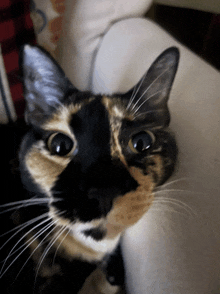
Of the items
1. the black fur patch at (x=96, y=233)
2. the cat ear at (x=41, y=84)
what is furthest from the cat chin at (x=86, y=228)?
the cat ear at (x=41, y=84)

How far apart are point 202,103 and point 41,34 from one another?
20.5 inches

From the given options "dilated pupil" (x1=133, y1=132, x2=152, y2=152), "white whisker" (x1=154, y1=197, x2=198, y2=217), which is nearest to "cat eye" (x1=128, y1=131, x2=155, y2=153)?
"dilated pupil" (x1=133, y1=132, x2=152, y2=152)

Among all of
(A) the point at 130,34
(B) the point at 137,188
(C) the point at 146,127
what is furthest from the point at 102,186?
(A) the point at 130,34

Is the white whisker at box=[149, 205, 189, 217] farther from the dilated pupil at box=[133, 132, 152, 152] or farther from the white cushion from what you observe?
the dilated pupil at box=[133, 132, 152, 152]

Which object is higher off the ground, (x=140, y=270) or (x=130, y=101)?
(x=130, y=101)

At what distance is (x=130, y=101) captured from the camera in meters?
0.50

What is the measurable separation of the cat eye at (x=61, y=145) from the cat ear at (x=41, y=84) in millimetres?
68

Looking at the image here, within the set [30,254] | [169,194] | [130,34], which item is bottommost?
[30,254]

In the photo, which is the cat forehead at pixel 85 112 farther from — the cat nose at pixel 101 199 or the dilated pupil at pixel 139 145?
the cat nose at pixel 101 199

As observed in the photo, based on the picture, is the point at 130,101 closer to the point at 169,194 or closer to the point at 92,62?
the point at 169,194

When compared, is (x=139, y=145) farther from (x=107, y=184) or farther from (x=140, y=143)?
(x=107, y=184)

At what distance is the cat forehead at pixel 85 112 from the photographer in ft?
1.56

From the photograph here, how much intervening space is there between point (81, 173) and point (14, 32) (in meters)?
0.44

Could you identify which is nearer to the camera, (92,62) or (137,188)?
(137,188)
